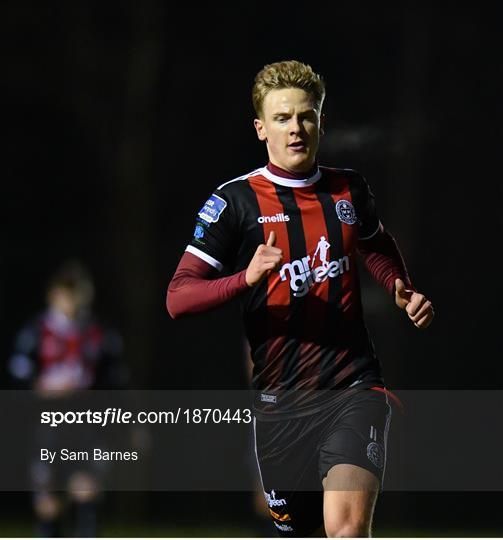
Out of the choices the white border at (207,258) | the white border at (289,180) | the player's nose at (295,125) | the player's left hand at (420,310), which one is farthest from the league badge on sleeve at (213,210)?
the player's left hand at (420,310)

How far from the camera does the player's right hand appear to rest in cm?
440

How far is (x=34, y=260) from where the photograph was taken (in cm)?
1172

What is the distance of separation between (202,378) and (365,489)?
7230 mm

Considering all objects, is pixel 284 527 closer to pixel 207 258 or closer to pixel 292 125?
pixel 207 258

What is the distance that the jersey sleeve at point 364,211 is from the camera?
16.6ft

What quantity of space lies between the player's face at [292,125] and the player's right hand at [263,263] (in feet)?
1.81

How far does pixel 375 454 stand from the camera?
4.67 metres

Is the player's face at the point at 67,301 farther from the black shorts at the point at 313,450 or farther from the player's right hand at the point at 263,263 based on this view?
the player's right hand at the point at 263,263

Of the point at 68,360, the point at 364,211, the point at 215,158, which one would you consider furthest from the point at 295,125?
the point at 215,158

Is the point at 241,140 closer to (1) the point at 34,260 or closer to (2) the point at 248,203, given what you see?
(1) the point at 34,260

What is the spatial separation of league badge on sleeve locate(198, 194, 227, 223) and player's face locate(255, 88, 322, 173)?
0.29m

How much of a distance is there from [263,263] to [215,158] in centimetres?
749

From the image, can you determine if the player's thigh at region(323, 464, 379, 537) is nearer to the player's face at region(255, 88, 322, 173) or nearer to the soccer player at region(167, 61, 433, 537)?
the soccer player at region(167, 61, 433, 537)

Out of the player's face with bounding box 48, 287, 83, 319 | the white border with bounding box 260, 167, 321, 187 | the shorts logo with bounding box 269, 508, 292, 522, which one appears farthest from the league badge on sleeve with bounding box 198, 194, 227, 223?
the player's face with bounding box 48, 287, 83, 319
